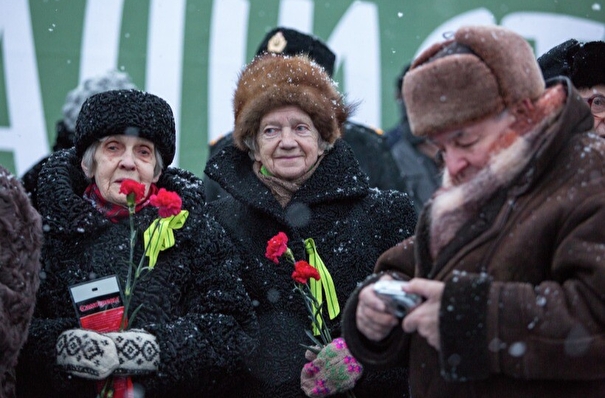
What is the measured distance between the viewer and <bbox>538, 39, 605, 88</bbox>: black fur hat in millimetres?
3502

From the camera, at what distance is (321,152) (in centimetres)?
359

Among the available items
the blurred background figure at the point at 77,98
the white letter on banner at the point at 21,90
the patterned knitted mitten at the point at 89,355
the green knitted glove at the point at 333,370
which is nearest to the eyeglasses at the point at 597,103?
the green knitted glove at the point at 333,370

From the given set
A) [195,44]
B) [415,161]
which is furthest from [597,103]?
[195,44]

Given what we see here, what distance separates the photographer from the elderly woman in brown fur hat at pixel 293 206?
10.8 feet

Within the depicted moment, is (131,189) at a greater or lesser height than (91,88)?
greater

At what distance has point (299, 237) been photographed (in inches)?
132

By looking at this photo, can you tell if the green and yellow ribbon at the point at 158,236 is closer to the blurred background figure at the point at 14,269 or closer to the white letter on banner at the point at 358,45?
the blurred background figure at the point at 14,269

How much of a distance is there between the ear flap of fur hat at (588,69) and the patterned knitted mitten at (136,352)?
192cm

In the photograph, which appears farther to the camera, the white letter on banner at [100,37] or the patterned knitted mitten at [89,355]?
the white letter on banner at [100,37]

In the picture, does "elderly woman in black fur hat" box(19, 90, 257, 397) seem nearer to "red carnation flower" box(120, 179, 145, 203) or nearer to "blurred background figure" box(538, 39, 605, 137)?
"red carnation flower" box(120, 179, 145, 203)

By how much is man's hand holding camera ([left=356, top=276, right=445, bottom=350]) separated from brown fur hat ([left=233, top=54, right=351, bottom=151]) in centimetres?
141

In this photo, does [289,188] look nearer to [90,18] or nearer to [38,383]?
[38,383]

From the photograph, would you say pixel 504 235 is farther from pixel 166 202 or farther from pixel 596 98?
pixel 596 98

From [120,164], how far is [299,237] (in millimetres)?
718
